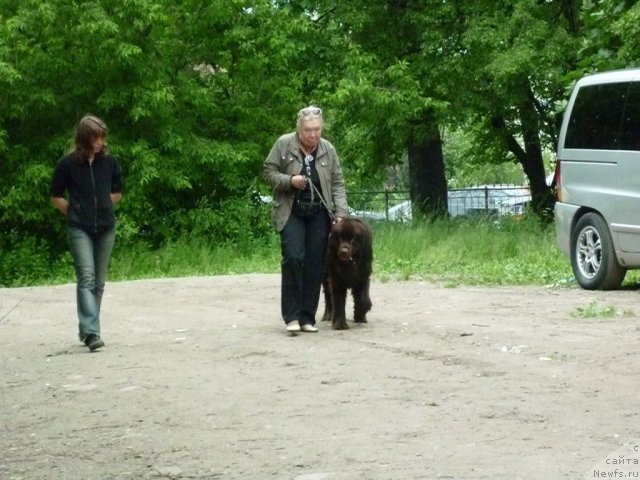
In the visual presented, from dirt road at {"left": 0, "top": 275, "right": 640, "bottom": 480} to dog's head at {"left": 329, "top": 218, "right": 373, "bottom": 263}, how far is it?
654 mm

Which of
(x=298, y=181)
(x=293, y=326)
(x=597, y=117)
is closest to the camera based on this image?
(x=298, y=181)

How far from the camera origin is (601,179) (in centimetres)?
1521

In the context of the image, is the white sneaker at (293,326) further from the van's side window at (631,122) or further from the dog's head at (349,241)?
the van's side window at (631,122)

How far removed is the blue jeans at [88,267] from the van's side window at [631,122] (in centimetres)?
582

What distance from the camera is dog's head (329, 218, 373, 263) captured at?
11.8 meters

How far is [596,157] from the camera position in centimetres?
1528

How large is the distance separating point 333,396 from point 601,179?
7.38 meters

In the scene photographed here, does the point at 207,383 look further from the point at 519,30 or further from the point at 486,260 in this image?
the point at 519,30

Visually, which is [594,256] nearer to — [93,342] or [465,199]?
[93,342]

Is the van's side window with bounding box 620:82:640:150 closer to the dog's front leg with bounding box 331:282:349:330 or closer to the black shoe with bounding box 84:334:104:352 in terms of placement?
the dog's front leg with bounding box 331:282:349:330

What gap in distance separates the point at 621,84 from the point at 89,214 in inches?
250

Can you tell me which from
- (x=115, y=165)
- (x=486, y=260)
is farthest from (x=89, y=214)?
(x=486, y=260)

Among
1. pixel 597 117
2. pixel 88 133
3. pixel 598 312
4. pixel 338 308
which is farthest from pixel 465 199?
pixel 88 133

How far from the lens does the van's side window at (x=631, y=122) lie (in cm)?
1453
